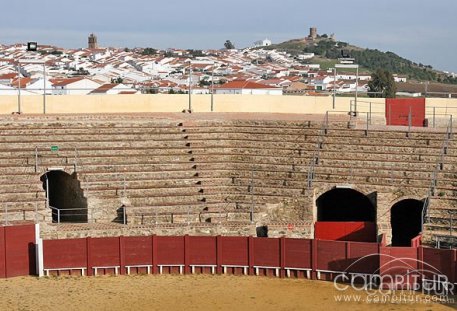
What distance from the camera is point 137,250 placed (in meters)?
27.2

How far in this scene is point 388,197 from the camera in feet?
99.7

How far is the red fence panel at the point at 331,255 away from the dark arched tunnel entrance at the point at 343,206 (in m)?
7.14

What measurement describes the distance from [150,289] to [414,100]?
889 inches

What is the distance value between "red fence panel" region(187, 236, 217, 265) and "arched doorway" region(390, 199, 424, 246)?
326 inches

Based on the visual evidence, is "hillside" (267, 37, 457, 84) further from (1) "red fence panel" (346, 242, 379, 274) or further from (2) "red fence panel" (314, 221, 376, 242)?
(1) "red fence panel" (346, 242, 379, 274)

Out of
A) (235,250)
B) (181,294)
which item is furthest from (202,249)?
(181,294)

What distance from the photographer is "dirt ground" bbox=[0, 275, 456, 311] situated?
77.5ft

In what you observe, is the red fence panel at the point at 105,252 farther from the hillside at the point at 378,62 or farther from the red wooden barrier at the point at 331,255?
the hillside at the point at 378,62

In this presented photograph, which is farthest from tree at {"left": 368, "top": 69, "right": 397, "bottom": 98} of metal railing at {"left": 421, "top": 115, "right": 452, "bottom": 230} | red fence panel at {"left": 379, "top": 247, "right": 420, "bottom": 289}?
red fence panel at {"left": 379, "top": 247, "right": 420, "bottom": 289}

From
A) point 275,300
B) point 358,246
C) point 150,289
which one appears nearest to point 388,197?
point 358,246

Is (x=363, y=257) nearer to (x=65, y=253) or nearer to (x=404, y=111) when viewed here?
(x=65, y=253)

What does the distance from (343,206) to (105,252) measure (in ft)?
36.6

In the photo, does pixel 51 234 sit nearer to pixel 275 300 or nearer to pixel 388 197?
pixel 275 300

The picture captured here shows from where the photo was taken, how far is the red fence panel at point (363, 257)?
84.1ft
